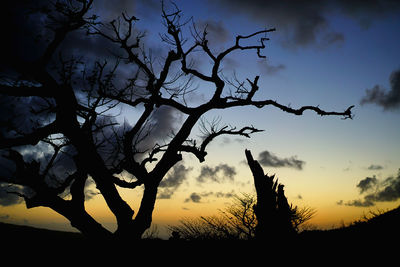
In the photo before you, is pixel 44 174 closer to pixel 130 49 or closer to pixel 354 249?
pixel 130 49

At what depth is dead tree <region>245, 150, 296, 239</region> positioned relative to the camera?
891 centimetres

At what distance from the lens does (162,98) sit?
28.8ft

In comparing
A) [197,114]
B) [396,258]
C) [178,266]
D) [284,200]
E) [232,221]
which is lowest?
[178,266]

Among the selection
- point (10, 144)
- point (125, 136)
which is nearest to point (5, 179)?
point (10, 144)

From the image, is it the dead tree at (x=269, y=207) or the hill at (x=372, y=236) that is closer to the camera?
the hill at (x=372, y=236)

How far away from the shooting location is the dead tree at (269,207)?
891 cm

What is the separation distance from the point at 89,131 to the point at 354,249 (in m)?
7.05

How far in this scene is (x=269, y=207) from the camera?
9.41 metres

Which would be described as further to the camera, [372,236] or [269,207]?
[269,207]

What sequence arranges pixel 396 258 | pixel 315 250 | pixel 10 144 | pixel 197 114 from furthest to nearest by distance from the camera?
pixel 197 114, pixel 10 144, pixel 315 250, pixel 396 258

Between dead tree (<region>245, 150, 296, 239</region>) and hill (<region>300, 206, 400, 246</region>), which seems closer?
hill (<region>300, 206, 400, 246</region>)

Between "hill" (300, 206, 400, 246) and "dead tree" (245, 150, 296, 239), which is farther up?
"dead tree" (245, 150, 296, 239)

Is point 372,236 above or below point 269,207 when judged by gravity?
below

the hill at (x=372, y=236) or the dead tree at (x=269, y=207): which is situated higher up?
the dead tree at (x=269, y=207)
